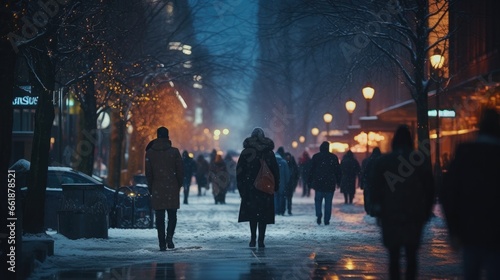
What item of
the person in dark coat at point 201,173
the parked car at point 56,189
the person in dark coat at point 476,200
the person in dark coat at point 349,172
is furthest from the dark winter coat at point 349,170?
the person in dark coat at point 476,200

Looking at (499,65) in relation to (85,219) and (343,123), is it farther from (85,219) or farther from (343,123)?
(343,123)

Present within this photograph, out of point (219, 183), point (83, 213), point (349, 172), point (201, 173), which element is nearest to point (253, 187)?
point (83, 213)

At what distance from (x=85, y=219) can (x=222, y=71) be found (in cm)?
2180

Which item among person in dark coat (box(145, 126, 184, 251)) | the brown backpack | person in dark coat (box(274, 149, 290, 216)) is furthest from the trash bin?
person in dark coat (box(274, 149, 290, 216))

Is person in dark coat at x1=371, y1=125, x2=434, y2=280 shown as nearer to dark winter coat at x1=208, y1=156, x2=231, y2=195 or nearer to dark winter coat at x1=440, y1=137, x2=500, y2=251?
dark winter coat at x1=440, y1=137, x2=500, y2=251

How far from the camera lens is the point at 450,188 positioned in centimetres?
930

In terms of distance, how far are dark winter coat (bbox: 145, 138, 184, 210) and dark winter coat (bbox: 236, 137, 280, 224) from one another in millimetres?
1122

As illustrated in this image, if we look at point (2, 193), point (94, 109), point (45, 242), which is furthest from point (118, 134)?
point (2, 193)

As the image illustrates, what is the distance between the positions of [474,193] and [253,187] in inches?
354

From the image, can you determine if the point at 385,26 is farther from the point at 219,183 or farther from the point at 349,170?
the point at 219,183

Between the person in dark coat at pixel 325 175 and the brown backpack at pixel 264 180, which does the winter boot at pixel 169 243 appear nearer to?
the brown backpack at pixel 264 180

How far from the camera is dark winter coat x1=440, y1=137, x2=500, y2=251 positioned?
9016 millimetres

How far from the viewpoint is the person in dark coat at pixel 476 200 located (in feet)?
29.3

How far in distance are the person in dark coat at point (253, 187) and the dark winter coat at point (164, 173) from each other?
1123 mm
